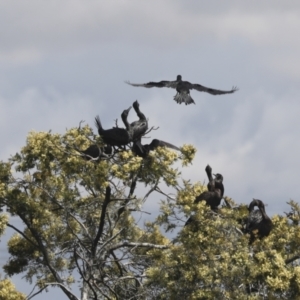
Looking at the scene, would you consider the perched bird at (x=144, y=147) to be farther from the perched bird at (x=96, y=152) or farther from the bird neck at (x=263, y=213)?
the bird neck at (x=263, y=213)

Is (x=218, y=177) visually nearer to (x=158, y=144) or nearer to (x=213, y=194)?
(x=213, y=194)

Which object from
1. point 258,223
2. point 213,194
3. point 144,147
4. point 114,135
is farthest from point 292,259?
point 114,135

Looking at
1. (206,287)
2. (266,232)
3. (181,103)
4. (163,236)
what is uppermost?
(181,103)

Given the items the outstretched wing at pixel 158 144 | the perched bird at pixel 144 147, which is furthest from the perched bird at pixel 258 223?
the perched bird at pixel 144 147

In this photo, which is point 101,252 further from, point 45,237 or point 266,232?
point 266,232

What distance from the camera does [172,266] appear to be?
84.5ft

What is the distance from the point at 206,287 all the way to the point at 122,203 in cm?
440

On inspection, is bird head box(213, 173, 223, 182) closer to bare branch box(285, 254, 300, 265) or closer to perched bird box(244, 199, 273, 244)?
perched bird box(244, 199, 273, 244)

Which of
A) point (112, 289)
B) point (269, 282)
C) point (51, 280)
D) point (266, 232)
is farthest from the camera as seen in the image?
point (51, 280)

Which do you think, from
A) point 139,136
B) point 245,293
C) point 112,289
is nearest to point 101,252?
point 112,289

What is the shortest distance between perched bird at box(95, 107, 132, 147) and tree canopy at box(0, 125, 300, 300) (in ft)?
0.69

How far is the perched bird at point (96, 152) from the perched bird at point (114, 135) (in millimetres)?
203

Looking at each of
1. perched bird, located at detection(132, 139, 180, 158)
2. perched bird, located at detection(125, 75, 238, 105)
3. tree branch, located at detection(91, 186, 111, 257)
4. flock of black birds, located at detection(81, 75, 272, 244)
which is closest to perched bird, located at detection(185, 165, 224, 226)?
flock of black birds, located at detection(81, 75, 272, 244)

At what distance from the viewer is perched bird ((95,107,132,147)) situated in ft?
89.6
